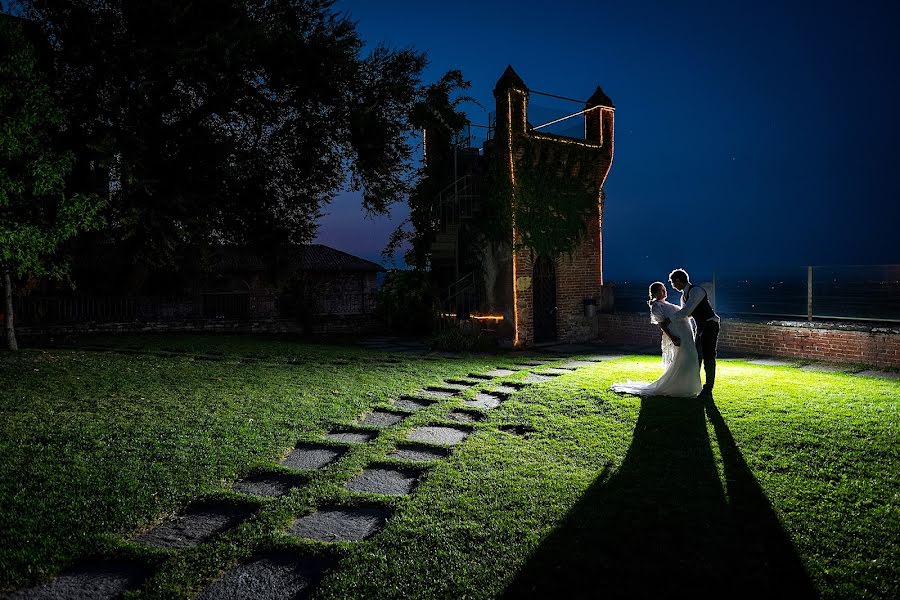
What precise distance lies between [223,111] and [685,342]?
11.0 metres

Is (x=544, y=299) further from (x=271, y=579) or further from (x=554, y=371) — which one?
(x=271, y=579)

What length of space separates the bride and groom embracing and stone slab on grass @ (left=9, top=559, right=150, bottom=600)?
248 inches

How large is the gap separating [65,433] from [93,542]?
2960 mm

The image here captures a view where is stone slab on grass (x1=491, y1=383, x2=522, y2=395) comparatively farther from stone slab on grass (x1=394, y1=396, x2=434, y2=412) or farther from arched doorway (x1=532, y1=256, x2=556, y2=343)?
arched doorway (x1=532, y1=256, x2=556, y2=343)

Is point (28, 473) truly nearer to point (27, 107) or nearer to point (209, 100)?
point (27, 107)

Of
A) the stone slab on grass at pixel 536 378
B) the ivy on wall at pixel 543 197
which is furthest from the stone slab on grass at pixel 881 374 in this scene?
the ivy on wall at pixel 543 197

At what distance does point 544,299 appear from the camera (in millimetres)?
15242

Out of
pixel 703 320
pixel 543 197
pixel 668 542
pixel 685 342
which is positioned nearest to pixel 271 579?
pixel 668 542

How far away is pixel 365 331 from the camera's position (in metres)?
19.9

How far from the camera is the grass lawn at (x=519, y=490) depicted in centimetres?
300

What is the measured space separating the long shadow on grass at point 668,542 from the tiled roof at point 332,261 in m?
27.5

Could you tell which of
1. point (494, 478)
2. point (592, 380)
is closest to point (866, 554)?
point (494, 478)

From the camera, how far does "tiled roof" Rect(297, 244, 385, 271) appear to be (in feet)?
102

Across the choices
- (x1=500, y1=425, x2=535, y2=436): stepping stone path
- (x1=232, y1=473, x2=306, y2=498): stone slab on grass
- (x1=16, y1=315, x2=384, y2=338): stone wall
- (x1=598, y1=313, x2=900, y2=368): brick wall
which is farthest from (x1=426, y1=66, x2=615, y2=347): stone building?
(x1=232, y1=473, x2=306, y2=498): stone slab on grass
